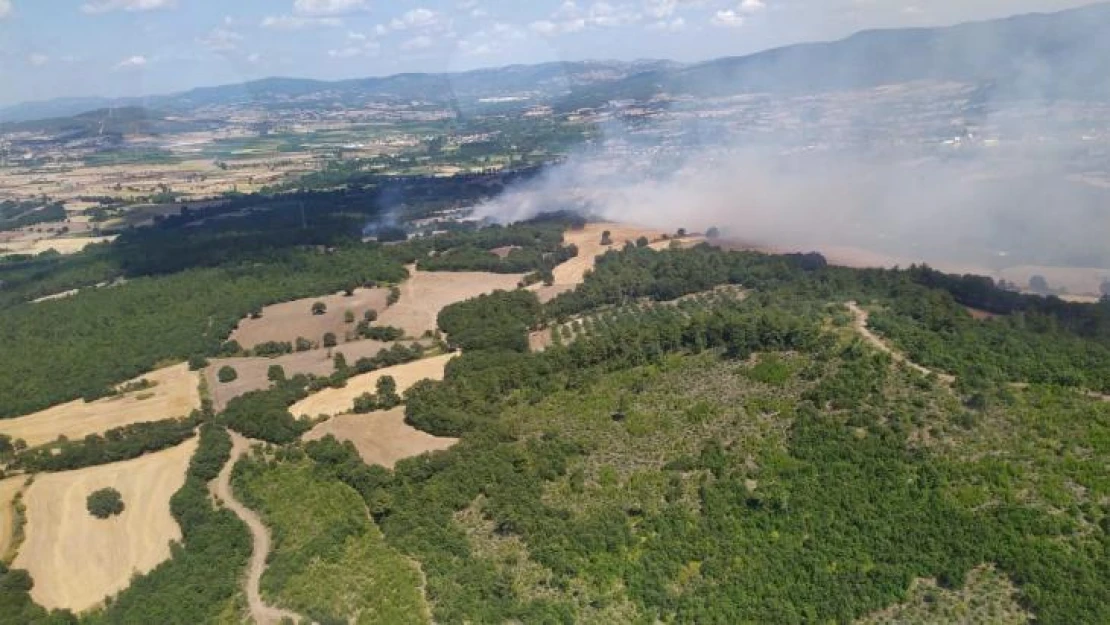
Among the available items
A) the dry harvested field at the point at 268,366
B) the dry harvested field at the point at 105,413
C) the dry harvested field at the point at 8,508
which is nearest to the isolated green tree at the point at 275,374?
the dry harvested field at the point at 268,366

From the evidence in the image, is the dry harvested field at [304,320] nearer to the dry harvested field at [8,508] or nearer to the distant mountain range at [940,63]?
the dry harvested field at [8,508]

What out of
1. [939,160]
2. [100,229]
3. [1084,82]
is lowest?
[100,229]

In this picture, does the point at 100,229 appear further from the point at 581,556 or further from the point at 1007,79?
the point at 1007,79

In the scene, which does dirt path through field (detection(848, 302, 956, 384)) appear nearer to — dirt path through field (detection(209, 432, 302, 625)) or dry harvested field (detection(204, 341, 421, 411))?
dirt path through field (detection(209, 432, 302, 625))

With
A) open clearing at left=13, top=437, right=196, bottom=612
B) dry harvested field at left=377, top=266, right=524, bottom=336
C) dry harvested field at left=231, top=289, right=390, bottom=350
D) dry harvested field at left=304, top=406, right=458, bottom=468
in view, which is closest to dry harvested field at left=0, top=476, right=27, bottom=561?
open clearing at left=13, top=437, right=196, bottom=612

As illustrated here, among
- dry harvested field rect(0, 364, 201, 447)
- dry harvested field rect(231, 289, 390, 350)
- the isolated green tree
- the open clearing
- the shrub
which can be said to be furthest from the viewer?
dry harvested field rect(231, 289, 390, 350)

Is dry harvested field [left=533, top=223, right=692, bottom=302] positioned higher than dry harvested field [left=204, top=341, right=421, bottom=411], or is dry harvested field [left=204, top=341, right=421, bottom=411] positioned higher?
dry harvested field [left=533, top=223, right=692, bottom=302]

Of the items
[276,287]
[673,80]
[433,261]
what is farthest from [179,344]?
[673,80]
